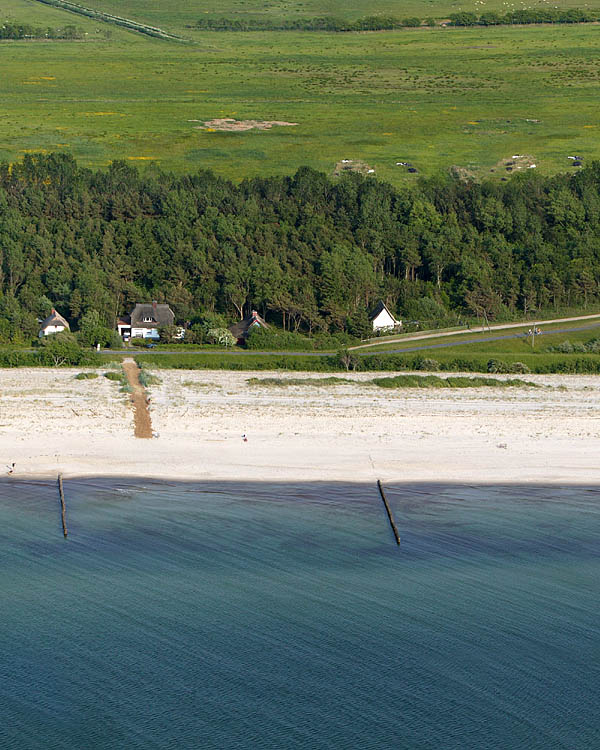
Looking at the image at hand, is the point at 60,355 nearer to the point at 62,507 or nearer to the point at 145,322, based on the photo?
the point at 145,322

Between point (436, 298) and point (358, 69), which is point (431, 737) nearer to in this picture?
point (436, 298)

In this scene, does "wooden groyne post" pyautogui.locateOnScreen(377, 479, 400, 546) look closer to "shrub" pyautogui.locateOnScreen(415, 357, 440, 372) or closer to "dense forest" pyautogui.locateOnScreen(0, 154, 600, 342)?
"shrub" pyautogui.locateOnScreen(415, 357, 440, 372)

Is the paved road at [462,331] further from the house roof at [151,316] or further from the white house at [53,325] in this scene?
the white house at [53,325]

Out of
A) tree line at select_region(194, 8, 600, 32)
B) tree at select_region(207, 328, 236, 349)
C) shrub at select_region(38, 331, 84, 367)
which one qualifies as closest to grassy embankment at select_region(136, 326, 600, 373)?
tree at select_region(207, 328, 236, 349)

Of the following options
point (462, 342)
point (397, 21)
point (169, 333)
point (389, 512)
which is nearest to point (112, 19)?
point (397, 21)

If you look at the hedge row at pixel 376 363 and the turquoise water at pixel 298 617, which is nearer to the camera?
the turquoise water at pixel 298 617

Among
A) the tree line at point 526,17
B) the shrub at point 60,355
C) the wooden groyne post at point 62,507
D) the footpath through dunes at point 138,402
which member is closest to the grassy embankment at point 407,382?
the footpath through dunes at point 138,402
